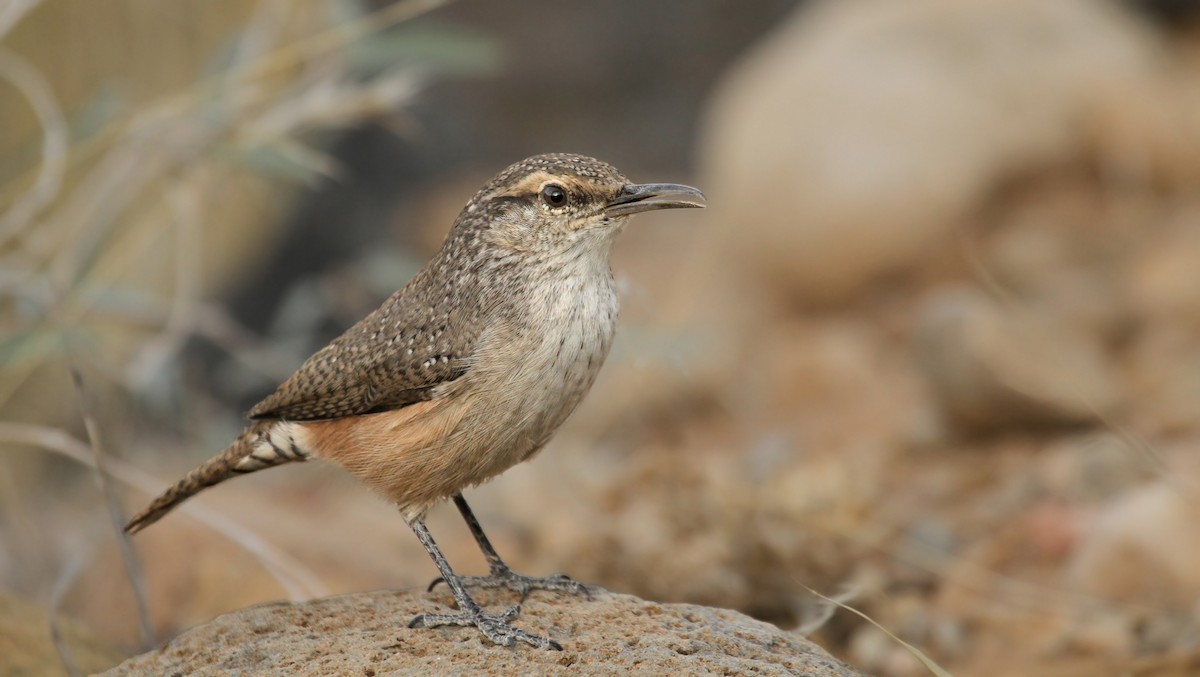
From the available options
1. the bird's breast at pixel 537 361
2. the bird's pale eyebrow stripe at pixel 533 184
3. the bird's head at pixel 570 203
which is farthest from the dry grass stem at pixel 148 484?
the bird's pale eyebrow stripe at pixel 533 184

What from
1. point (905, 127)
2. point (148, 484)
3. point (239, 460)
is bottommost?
point (239, 460)

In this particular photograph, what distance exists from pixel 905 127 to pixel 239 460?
654cm

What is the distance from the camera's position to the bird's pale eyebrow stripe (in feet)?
12.2

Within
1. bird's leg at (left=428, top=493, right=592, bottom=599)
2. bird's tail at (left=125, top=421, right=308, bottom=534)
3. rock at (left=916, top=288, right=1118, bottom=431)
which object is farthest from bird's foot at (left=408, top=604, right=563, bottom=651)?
rock at (left=916, top=288, right=1118, bottom=431)

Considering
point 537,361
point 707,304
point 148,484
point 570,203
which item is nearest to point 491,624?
point 537,361

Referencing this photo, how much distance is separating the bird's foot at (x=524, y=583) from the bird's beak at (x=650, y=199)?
108cm

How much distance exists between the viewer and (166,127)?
17.4 ft

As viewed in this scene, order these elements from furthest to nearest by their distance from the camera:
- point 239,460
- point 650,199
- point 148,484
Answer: point 148,484 → point 239,460 → point 650,199

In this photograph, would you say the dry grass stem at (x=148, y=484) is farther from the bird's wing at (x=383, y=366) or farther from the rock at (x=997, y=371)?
the rock at (x=997, y=371)

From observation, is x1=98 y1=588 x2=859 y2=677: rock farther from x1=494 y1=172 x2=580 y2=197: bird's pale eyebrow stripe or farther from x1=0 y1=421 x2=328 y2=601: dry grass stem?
x1=494 y1=172 x2=580 y2=197: bird's pale eyebrow stripe

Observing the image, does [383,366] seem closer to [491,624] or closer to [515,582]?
[515,582]

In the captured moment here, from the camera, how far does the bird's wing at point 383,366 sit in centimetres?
365

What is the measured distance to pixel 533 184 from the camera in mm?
3760

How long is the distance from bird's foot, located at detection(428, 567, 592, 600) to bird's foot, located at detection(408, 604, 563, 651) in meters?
0.29
